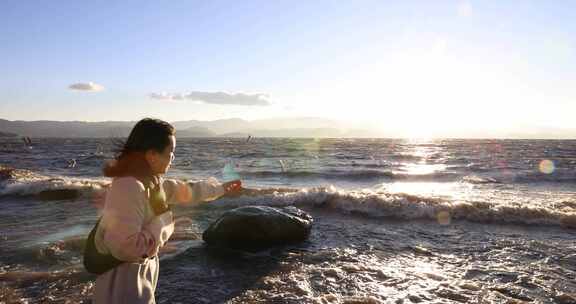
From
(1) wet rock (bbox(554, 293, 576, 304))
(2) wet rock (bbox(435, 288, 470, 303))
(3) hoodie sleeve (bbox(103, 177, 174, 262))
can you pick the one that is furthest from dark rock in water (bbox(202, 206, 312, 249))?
(3) hoodie sleeve (bbox(103, 177, 174, 262))

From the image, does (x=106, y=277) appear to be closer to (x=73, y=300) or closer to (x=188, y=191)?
(x=188, y=191)

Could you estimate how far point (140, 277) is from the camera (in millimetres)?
2414

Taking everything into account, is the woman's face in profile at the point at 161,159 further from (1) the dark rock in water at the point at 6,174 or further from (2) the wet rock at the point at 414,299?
(1) the dark rock in water at the point at 6,174

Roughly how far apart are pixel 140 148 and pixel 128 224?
0.55 m

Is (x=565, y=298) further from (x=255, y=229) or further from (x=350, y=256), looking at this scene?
(x=255, y=229)

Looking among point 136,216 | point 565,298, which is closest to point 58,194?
point 136,216

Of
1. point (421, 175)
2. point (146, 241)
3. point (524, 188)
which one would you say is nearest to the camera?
point (146, 241)

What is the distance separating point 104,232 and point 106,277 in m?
0.38

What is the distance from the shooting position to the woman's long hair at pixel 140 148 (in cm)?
227

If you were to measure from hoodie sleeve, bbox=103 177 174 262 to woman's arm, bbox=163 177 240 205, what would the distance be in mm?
532

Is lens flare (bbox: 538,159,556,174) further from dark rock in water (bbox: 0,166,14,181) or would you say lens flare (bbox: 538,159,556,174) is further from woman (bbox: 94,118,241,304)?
dark rock in water (bbox: 0,166,14,181)

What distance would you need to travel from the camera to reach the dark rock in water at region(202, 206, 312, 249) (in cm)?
766

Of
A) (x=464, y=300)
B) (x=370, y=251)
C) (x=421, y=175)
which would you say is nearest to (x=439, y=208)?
(x=370, y=251)

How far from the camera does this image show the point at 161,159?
2.43 m
